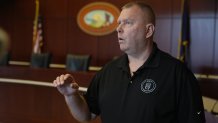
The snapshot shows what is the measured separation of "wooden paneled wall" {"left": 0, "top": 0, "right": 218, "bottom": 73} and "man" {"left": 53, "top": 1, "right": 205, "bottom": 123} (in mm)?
4829

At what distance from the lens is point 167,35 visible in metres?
6.53

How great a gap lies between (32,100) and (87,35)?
3.12m

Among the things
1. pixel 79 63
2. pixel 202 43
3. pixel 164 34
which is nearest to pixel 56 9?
pixel 79 63

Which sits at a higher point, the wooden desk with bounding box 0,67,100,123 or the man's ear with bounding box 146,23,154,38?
the man's ear with bounding box 146,23,154,38

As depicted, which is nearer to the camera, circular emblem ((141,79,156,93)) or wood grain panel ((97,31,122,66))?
circular emblem ((141,79,156,93))

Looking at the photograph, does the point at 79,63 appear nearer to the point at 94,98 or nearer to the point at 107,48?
the point at 107,48

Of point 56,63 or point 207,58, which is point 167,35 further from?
point 56,63

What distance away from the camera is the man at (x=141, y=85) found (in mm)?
1485

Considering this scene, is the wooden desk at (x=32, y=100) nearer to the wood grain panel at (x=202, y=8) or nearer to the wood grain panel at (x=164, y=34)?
the wood grain panel at (x=164, y=34)

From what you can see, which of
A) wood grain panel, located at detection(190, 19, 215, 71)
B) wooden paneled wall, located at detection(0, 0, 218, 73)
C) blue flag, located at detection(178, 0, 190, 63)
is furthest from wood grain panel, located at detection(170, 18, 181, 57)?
blue flag, located at detection(178, 0, 190, 63)

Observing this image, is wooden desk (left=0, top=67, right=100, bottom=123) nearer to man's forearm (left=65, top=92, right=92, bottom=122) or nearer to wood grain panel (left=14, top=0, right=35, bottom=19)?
man's forearm (left=65, top=92, right=92, bottom=122)

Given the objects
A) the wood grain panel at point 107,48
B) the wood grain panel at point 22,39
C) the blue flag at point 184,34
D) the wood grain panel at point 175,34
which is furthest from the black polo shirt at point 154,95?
the wood grain panel at point 22,39

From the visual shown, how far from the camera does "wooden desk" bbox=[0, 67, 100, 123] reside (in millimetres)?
4358

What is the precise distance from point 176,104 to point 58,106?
10.0ft
